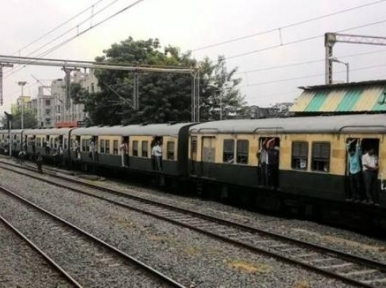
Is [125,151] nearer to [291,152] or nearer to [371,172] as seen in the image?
[291,152]

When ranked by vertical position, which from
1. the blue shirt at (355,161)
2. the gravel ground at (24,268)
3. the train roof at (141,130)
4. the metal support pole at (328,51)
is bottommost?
the gravel ground at (24,268)

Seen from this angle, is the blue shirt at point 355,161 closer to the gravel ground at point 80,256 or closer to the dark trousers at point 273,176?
the dark trousers at point 273,176

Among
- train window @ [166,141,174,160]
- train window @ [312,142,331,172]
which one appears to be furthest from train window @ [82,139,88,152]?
train window @ [312,142,331,172]

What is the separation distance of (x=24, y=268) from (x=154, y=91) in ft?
113

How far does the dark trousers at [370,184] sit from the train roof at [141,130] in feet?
34.6

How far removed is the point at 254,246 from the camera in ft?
39.2

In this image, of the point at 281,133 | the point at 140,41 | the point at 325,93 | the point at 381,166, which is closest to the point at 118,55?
the point at 140,41

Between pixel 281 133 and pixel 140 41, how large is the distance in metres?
42.4

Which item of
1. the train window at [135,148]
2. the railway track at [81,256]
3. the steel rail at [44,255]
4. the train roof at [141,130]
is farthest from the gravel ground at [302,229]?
the train window at [135,148]

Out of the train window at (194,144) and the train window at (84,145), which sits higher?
the train window at (194,144)

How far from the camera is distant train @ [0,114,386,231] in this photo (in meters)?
13.5

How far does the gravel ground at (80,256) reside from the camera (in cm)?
962

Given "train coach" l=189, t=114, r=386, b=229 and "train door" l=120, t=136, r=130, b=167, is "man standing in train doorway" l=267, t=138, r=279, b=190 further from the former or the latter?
"train door" l=120, t=136, r=130, b=167

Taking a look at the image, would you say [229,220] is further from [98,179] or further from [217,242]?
[98,179]
